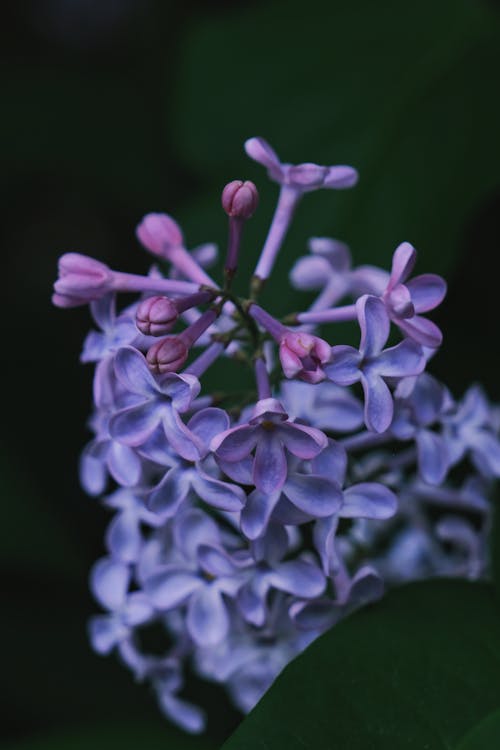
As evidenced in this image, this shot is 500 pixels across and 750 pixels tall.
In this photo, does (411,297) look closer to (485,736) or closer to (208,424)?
(208,424)

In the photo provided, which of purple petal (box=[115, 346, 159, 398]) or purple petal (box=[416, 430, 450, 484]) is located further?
purple petal (box=[416, 430, 450, 484])

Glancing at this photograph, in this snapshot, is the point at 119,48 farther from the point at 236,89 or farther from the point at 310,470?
the point at 310,470

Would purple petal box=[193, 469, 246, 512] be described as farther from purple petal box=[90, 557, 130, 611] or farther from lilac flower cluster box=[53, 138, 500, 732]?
purple petal box=[90, 557, 130, 611]

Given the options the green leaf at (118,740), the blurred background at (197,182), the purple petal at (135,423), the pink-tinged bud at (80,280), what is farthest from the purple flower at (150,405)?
the green leaf at (118,740)

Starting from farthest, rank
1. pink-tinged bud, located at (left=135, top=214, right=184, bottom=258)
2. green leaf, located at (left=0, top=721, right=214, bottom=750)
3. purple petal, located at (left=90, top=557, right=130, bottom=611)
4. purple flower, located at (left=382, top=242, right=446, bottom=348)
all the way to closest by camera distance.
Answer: green leaf, located at (left=0, top=721, right=214, bottom=750)
purple petal, located at (left=90, top=557, right=130, bottom=611)
pink-tinged bud, located at (left=135, top=214, right=184, bottom=258)
purple flower, located at (left=382, top=242, right=446, bottom=348)

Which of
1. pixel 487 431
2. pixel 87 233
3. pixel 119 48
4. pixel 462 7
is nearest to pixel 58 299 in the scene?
pixel 487 431

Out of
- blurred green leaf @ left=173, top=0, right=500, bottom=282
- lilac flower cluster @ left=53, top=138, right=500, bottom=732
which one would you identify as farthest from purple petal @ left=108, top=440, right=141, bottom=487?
blurred green leaf @ left=173, top=0, right=500, bottom=282

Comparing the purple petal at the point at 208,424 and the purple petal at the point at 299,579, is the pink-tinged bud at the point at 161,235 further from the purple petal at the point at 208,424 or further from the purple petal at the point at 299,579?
the purple petal at the point at 299,579
